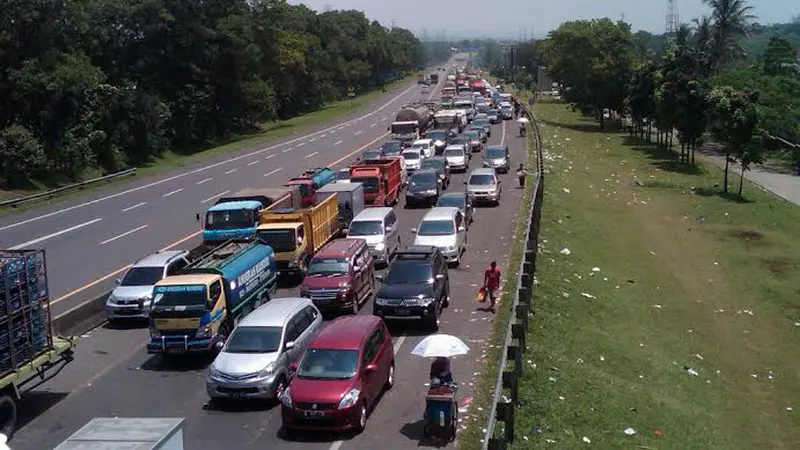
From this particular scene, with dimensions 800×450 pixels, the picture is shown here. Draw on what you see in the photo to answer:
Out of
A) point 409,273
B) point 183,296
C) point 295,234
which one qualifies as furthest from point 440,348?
point 295,234

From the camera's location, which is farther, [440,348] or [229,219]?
[229,219]

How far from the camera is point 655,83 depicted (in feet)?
235

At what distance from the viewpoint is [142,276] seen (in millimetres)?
24953

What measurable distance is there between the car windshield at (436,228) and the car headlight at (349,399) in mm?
13964

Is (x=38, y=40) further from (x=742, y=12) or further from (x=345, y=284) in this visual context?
(x=742, y=12)

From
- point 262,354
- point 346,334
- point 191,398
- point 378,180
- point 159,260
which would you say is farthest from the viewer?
point 378,180

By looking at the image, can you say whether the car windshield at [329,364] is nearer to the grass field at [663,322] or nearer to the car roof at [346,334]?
the car roof at [346,334]

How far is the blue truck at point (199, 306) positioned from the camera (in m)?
20.2

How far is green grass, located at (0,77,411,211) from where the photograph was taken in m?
50.2

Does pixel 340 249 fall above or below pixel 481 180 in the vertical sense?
above

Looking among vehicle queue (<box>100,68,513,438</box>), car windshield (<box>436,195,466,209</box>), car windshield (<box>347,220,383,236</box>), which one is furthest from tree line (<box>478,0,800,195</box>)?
car windshield (<box>347,220,383,236</box>)

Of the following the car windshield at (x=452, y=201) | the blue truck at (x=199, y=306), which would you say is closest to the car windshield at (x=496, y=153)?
the car windshield at (x=452, y=201)

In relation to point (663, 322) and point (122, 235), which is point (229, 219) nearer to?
point (122, 235)

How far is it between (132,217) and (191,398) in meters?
23.0
